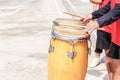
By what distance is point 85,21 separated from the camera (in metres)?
4.70

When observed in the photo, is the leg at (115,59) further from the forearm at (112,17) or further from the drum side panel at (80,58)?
the forearm at (112,17)

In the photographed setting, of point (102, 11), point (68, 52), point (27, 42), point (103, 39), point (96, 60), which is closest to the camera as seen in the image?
point (68, 52)

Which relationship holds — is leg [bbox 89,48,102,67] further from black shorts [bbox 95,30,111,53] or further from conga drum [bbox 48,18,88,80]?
conga drum [bbox 48,18,88,80]

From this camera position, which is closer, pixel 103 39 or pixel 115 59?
pixel 115 59

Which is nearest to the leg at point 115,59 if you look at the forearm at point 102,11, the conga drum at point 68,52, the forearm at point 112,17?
the conga drum at point 68,52

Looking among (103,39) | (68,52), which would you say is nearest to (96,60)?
(103,39)

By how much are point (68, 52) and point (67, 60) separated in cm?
11

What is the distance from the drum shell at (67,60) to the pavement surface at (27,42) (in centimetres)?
137

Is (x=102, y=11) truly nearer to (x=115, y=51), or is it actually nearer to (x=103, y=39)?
(x=115, y=51)

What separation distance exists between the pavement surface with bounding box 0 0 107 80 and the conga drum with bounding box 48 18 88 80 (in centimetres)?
139

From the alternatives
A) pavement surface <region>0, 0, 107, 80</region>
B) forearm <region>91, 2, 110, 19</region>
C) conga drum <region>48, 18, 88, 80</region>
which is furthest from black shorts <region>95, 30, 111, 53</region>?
conga drum <region>48, 18, 88, 80</region>

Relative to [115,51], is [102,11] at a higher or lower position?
higher

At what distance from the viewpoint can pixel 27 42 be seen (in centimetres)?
838

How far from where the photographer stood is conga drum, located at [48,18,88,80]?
4.36 metres
